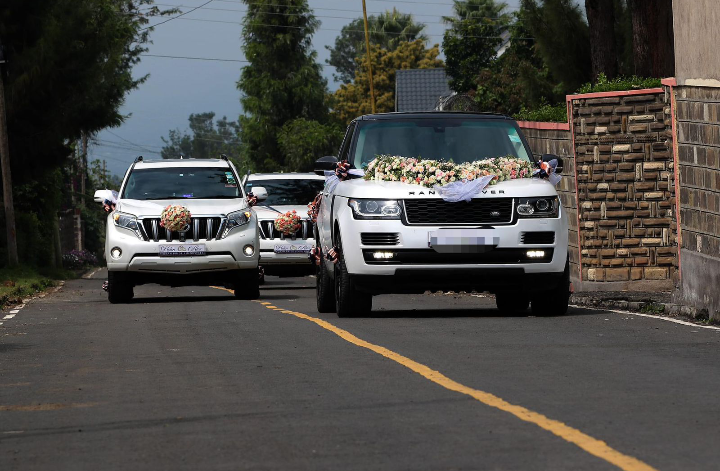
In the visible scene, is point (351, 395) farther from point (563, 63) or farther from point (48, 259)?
point (48, 259)

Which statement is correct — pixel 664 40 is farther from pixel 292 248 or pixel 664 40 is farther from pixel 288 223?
pixel 292 248

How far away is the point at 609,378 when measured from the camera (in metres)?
9.20

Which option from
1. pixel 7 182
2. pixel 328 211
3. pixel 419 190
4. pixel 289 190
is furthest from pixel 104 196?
pixel 7 182

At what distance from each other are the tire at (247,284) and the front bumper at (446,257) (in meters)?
6.29

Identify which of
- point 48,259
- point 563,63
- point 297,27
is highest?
point 297,27

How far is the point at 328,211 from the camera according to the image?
52.3 ft

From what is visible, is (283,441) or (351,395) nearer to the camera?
(283,441)

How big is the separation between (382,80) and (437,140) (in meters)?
84.1

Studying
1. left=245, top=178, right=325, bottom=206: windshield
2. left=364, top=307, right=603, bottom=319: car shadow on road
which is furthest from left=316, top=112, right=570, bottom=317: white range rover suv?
left=245, top=178, right=325, bottom=206: windshield

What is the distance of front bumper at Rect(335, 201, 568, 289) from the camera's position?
14.1 meters

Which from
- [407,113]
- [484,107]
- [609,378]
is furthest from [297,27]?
→ [609,378]

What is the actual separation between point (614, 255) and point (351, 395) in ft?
38.0

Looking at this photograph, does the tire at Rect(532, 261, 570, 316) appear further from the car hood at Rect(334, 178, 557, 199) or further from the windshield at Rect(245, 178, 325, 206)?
the windshield at Rect(245, 178, 325, 206)

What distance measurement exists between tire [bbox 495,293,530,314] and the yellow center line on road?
446cm
